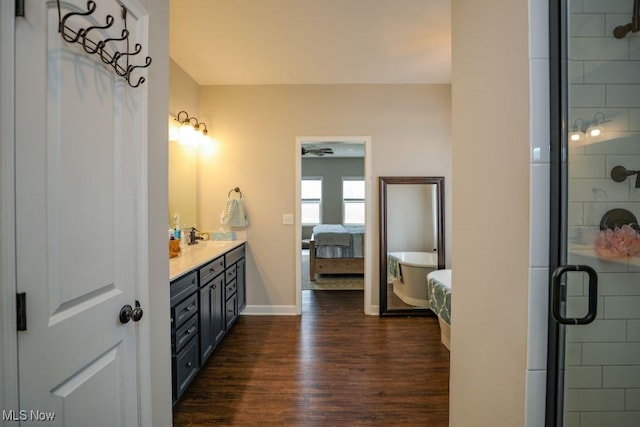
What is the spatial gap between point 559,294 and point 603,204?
0.83 feet

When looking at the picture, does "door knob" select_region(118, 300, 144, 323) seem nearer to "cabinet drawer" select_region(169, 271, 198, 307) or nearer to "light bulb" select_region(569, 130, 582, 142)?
"cabinet drawer" select_region(169, 271, 198, 307)

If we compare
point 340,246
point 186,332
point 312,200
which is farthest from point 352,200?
point 186,332

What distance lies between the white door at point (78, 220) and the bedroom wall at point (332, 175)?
25.6 feet

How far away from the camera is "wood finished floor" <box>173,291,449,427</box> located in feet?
6.07

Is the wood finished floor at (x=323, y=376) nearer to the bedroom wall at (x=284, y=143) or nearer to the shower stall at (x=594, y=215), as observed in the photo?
the bedroom wall at (x=284, y=143)

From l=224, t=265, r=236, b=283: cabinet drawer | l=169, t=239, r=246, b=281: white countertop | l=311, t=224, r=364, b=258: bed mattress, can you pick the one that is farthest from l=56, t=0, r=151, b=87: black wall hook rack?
l=311, t=224, r=364, b=258: bed mattress

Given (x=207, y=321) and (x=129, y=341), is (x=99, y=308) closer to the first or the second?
(x=129, y=341)

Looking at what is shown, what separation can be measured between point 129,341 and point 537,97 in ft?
5.08

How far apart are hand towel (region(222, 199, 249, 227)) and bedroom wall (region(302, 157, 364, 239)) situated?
5.48 metres

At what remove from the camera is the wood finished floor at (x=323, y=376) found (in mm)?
1849

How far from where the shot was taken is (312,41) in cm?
262

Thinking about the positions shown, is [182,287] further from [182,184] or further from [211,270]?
[182,184]

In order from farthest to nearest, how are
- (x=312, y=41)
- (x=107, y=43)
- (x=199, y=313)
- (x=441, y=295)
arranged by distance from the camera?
1. (x=312, y=41)
2. (x=441, y=295)
3. (x=199, y=313)
4. (x=107, y=43)

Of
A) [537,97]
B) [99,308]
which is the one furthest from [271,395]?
[537,97]
